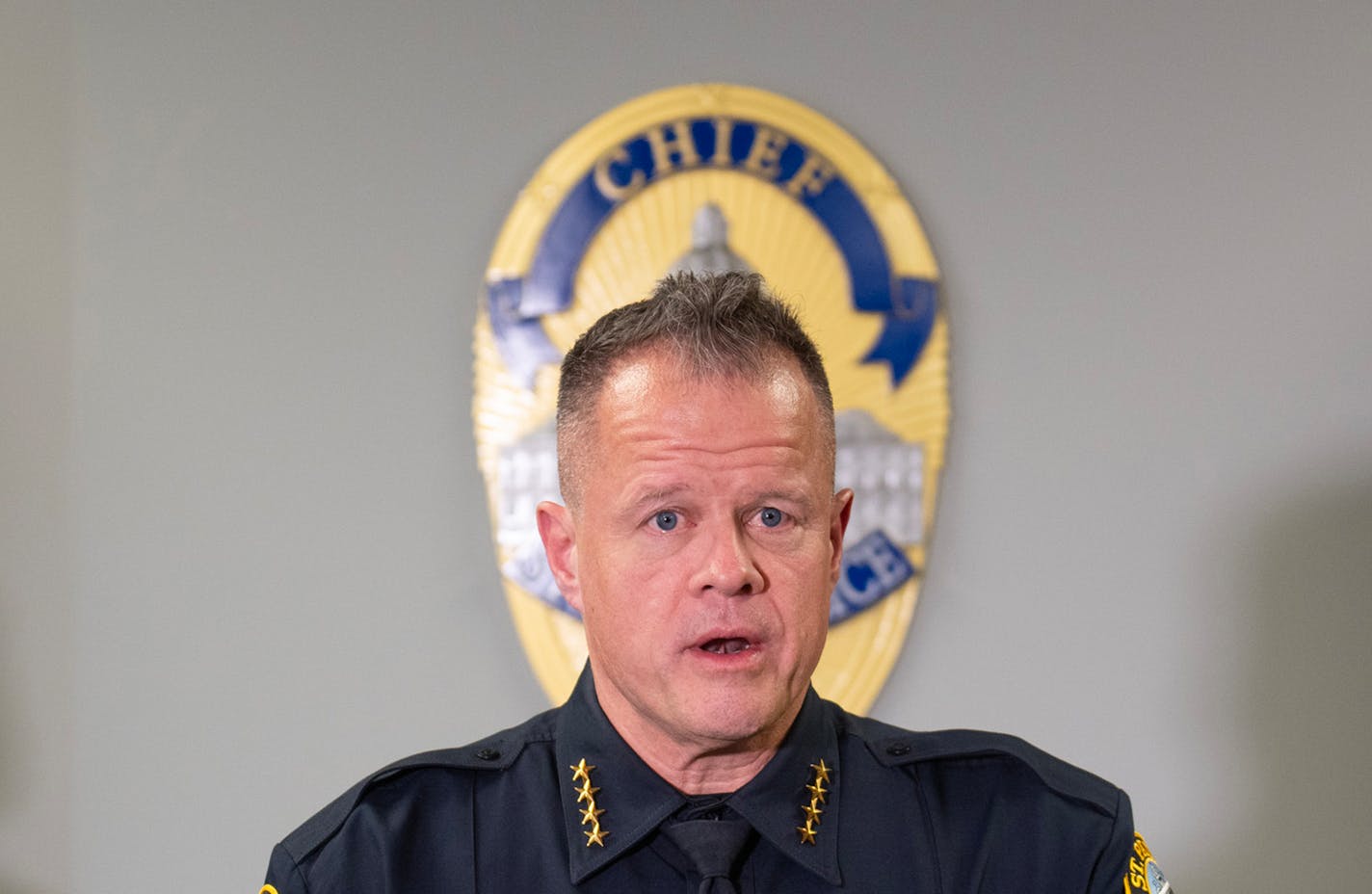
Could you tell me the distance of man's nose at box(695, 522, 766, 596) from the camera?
1291 millimetres

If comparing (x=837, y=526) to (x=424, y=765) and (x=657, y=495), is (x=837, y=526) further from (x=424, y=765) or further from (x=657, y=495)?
(x=424, y=765)

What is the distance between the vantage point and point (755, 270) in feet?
8.14

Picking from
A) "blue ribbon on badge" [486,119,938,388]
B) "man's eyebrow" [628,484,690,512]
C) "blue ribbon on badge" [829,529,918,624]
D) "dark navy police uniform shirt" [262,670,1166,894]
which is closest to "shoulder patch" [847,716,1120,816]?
"dark navy police uniform shirt" [262,670,1166,894]

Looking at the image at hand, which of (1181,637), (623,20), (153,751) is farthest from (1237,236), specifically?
(153,751)

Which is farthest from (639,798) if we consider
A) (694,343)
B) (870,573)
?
(870,573)

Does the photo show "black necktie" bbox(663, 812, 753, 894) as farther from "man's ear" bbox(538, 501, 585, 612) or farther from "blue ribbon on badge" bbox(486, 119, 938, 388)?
"blue ribbon on badge" bbox(486, 119, 938, 388)

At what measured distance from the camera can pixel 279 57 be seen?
2.51 m

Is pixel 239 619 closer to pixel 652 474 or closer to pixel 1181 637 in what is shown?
pixel 652 474

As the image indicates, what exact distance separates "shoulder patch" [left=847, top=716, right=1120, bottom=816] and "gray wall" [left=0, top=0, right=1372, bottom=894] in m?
0.94

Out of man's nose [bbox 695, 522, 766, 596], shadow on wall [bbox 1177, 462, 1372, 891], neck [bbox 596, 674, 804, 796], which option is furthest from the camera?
shadow on wall [bbox 1177, 462, 1372, 891]

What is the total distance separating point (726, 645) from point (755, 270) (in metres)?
1.25

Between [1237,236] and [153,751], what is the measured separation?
1.95 metres

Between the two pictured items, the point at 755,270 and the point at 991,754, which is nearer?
the point at 991,754

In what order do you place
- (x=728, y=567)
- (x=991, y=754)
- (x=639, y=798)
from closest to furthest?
(x=728, y=567) → (x=639, y=798) → (x=991, y=754)
